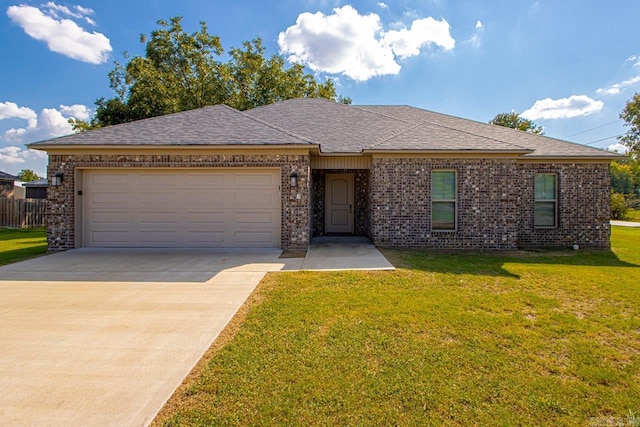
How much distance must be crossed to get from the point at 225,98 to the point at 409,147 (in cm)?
1725

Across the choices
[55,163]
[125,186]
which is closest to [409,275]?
[125,186]

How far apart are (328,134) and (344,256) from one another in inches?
196

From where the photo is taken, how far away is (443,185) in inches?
353

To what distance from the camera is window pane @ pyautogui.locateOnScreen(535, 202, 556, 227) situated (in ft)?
32.2

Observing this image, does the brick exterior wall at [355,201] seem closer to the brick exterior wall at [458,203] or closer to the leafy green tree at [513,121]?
the brick exterior wall at [458,203]

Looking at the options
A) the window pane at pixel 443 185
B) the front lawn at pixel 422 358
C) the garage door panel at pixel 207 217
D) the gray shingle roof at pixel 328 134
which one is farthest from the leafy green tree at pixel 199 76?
the front lawn at pixel 422 358

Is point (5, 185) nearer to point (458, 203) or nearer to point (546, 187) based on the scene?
point (458, 203)

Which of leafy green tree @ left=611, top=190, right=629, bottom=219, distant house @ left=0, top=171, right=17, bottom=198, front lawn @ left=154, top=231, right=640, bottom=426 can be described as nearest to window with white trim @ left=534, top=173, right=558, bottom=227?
front lawn @ left=154, top=231, right=640, bottom=426

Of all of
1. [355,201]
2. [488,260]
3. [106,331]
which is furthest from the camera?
[355,201]

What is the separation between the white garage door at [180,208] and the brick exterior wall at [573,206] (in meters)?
7.94

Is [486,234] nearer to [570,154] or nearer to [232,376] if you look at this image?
[570,154]

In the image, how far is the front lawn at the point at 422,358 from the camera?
2.31 m

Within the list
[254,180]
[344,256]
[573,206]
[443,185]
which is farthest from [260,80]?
[573,206]

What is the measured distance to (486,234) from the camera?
889cm
